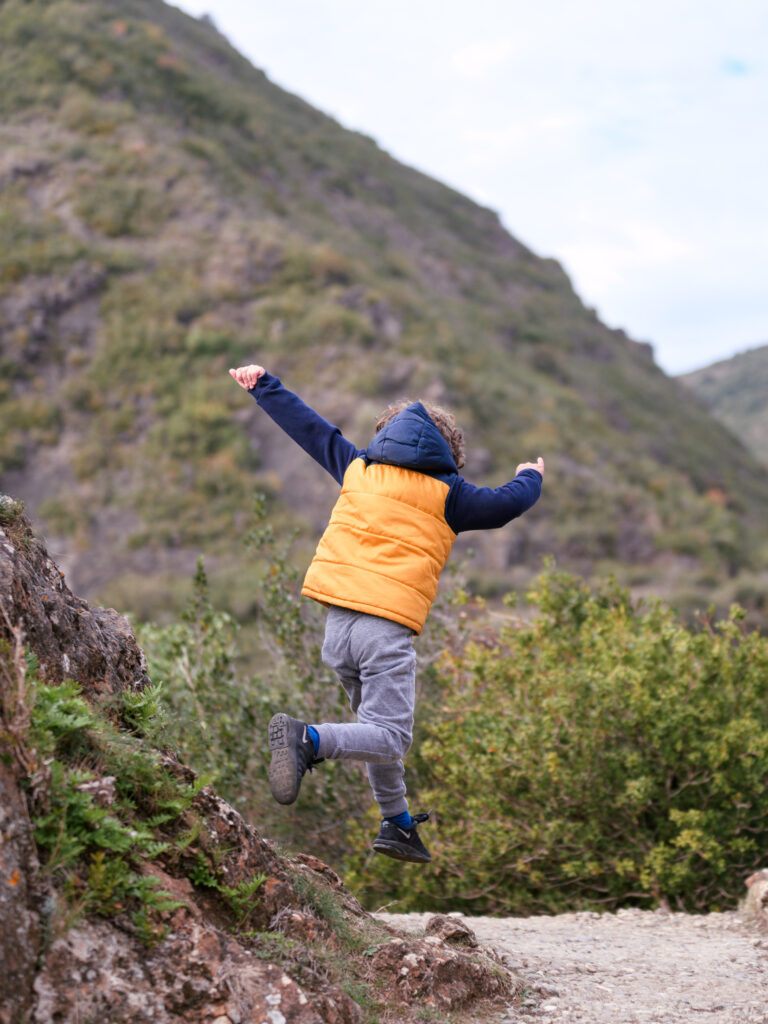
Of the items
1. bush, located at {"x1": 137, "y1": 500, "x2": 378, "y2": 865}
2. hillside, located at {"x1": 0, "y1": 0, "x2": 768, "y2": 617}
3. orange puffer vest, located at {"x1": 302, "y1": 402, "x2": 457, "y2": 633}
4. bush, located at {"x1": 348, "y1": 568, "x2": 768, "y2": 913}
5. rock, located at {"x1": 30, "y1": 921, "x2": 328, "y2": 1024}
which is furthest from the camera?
hillside, located at {"x1": 0, "y1": 0, "x2": 768, "y2": 617}

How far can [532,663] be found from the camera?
6.99 metres

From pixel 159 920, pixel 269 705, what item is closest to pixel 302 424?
pixel 159 920

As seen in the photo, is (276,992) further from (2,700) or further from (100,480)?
(100,480)

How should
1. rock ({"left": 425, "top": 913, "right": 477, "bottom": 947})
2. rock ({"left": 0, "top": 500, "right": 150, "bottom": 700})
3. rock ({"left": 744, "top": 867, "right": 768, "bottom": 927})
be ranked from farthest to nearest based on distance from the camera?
rock ({"left": 744, "top": 867, "right": 768, "bottom": 927}), rock ({"left": 425, "top": 913, "right": 477, "bottom": 947}), rock ({"left": 0, "top": 500, "right": 150, "bottom": 700})

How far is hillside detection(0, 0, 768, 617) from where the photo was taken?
21.6m

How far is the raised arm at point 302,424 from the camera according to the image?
12.2 ft

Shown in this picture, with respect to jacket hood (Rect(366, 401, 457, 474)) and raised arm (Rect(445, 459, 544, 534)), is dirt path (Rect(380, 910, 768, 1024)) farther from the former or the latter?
jacket hood (Rect(366, 401, 457, 474))

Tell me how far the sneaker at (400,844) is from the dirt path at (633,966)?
593 millimetres

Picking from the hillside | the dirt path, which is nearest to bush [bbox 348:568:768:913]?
the dirt path

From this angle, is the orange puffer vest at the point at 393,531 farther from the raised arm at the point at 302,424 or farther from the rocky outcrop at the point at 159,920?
the rocky outcrop at the point at 159,920

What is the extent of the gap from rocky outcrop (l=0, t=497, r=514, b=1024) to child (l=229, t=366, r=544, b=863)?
380mm

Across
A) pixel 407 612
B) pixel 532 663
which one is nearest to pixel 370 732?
pixel 407 612

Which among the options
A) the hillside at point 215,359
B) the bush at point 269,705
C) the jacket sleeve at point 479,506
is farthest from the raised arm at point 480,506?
the hillside at point 215,359

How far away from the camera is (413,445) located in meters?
3.42
